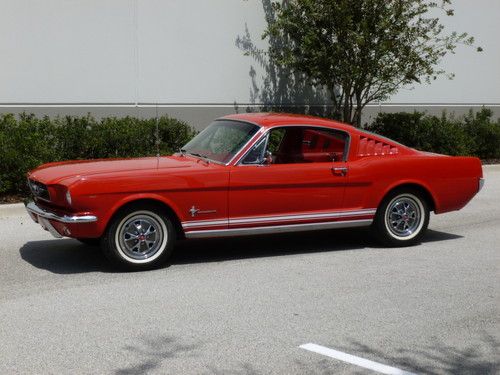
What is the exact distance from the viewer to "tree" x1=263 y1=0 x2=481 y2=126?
15.9 metres

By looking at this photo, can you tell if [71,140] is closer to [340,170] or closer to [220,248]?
[220,248]

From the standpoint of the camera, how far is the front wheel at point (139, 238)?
786cm

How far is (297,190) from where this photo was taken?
339 inches

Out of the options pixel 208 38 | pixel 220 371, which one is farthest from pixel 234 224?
pixel 208 38

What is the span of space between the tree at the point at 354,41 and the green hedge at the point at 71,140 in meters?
3.09

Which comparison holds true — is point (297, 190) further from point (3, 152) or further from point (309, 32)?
point (309, 32)

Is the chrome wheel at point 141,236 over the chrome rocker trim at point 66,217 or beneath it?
beneath

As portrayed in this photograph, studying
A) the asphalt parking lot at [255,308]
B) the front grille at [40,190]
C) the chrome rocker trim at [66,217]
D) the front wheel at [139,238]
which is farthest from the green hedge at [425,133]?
the chrome rocker trim at [66,217]

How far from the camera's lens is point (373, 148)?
9.26 m

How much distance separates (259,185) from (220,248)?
1158 mm

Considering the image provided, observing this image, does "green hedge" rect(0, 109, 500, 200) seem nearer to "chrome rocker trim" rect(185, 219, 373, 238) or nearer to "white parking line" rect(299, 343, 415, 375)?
"chrome rocker trim" rect(185, 219, 373, 238)

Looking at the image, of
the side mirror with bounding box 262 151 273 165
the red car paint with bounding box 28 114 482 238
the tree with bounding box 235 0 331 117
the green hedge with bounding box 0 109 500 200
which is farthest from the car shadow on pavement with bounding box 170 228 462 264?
the tree with bounding box 235 0 331 117

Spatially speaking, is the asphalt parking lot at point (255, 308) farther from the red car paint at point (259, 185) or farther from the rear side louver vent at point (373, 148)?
the rear side louver vent at point (373, 148)

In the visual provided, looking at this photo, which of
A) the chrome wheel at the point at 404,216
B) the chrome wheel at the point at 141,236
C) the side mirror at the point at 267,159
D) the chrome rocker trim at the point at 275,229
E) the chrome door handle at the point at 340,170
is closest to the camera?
the chrome wheel at the point at 141,236
